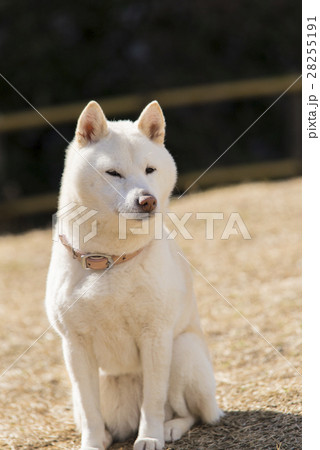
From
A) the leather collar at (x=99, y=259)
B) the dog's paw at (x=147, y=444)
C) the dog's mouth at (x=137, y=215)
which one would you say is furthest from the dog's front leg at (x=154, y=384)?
the dog's mouth at (x=137, y=215)

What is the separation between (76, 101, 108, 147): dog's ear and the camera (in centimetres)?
290

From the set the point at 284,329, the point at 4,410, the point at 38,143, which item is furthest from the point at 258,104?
the point at 4,410

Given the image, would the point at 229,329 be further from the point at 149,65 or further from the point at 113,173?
the point at 149,65

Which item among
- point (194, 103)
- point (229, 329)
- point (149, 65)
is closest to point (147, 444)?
point (229, 329)

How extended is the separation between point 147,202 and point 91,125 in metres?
0.48

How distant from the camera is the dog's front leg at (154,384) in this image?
293 cm

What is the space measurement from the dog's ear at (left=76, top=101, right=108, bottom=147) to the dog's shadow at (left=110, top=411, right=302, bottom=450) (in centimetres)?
142

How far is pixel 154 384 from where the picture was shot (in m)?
2.95

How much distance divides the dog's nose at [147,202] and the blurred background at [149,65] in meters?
6.87

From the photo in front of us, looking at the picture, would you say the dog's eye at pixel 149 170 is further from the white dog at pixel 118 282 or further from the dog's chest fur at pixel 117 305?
the dog's chest fur at pixel 117 305

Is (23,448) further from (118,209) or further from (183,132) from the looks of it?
(183,132)

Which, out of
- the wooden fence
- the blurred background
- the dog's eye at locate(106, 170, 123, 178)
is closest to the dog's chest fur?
the dog's eye at locate(106, 170, 123, 178)

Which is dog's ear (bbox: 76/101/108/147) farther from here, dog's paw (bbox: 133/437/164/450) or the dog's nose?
dog's paw (bbox: 133/437/164/450)
